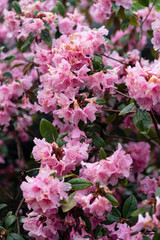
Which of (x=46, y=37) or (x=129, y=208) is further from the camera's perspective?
(x=46, y=37)

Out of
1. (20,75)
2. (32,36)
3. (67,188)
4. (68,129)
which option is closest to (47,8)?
(32,36)

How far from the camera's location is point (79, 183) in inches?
41.3

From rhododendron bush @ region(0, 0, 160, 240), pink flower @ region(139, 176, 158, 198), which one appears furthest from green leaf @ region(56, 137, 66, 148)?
pink flower @ region(139, 176, 158, 198)

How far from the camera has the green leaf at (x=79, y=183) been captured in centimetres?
104

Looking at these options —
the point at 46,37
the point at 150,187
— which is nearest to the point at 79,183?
the point at 150,187

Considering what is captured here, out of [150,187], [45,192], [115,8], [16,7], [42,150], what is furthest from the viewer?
[16,7]

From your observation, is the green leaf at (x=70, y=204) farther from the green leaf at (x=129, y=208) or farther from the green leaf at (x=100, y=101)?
the green leaf at (x=100, y=101)

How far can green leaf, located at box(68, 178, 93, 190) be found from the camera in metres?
1.04

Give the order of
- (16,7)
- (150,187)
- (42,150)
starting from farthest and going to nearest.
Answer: (16,7) → (150,187) → (42,150)

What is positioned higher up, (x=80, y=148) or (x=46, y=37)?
(x=46, y=37)

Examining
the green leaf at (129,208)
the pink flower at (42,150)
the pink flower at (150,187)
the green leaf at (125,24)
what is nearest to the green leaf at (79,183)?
the pink flower at (42,150)

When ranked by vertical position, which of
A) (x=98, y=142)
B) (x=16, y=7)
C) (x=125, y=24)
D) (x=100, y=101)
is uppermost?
(x=16, y=7)

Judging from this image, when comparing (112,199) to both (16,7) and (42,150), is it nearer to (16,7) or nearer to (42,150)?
(42,150)

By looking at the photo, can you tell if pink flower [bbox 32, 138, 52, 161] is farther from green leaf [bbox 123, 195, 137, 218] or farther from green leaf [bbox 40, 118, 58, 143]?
green leaf [bbox 123, 195, 137, 218]
